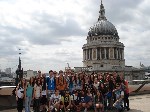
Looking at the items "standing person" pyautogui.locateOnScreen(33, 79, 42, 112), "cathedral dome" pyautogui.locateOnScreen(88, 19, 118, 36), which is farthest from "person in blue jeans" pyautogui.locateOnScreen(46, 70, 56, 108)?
"cathedral dome" pyautogui.locateOnScreen(88, 19, 118, 36)

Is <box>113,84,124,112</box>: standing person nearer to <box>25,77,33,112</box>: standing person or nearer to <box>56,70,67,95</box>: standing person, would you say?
<box>56,70,67,95</box>: standing person

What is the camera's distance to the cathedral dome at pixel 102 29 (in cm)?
10350

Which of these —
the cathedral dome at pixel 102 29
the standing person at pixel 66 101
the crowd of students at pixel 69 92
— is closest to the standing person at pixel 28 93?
the crowd of students at pixel 69 92

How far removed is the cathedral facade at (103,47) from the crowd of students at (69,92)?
81.6 meters

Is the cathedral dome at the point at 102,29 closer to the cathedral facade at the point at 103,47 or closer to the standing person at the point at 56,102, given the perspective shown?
the cathedral facade at the point at 103,47

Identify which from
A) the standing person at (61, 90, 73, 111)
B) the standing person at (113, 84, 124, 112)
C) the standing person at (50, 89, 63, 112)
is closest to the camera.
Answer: the standing person at (50, 89, 63, 112)

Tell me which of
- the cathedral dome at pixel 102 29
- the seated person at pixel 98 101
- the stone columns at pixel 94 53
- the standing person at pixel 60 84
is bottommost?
the seated person at pixel 98 101

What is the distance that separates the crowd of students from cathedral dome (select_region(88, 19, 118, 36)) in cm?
8912

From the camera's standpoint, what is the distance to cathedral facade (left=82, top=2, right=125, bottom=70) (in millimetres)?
100062

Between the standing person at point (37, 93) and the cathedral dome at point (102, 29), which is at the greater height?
the cathedral dome at point (102, 29)

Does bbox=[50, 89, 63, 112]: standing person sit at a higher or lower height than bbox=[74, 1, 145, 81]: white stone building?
lower

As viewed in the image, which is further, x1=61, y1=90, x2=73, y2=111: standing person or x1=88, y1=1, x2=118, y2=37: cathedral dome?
x1=88, y1=1, x2=118, y2=37: cathedral dome

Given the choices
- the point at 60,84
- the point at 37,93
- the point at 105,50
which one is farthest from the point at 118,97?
the point at 105,50

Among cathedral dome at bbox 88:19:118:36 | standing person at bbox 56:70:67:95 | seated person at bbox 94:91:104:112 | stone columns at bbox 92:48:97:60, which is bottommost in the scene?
seated person at bbox 94:91:104:112
